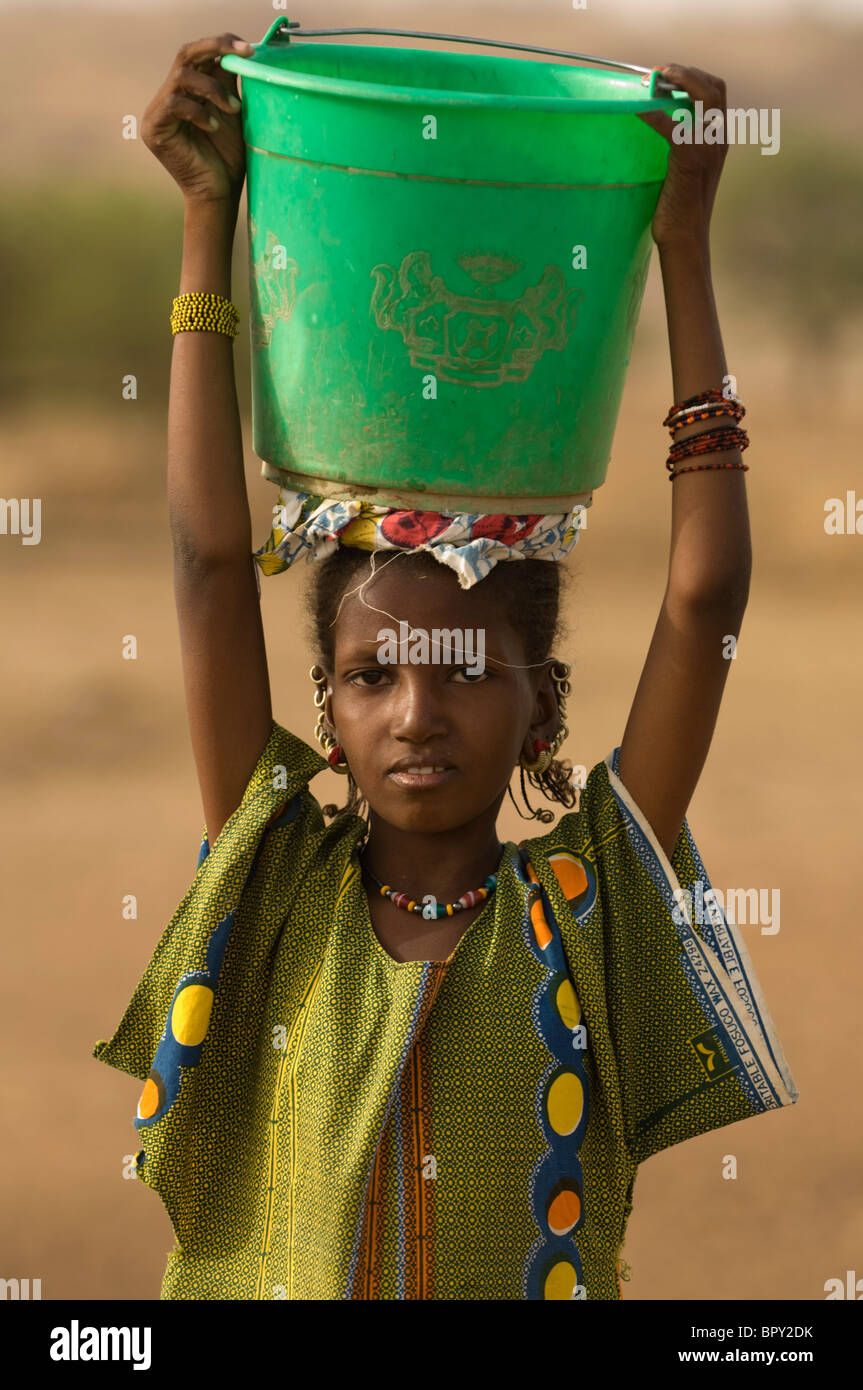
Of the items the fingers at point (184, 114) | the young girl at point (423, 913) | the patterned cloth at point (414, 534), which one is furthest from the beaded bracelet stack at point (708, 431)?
the fingers at point (184, 114)

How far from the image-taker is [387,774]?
1746 millimetres

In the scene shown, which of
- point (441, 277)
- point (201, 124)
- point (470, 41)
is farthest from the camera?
point (470, 41)

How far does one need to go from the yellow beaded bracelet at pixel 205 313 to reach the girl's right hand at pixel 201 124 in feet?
0.39

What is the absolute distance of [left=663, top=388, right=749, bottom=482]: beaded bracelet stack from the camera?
5.77 ft

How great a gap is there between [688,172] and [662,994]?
92 cm

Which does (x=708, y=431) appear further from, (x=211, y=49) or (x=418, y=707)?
(x=211, y=49)

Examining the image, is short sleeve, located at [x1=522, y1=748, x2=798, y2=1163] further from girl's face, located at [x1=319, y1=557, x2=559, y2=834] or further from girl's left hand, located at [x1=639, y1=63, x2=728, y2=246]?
girl's left hand, located at [x1=639, y1=63, x2=728, y2=246]

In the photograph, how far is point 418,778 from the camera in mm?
1729

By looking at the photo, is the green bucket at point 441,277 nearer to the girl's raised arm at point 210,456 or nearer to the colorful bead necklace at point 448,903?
the girl's raised arm at point 210,456

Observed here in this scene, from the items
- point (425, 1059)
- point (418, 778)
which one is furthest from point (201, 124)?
point (425, 1059)

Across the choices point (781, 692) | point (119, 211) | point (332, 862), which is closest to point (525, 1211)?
point (332, 862)

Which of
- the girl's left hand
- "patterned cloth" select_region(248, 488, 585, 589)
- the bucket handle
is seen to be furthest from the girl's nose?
the bucket handle

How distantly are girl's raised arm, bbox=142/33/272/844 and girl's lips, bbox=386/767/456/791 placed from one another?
21cm
